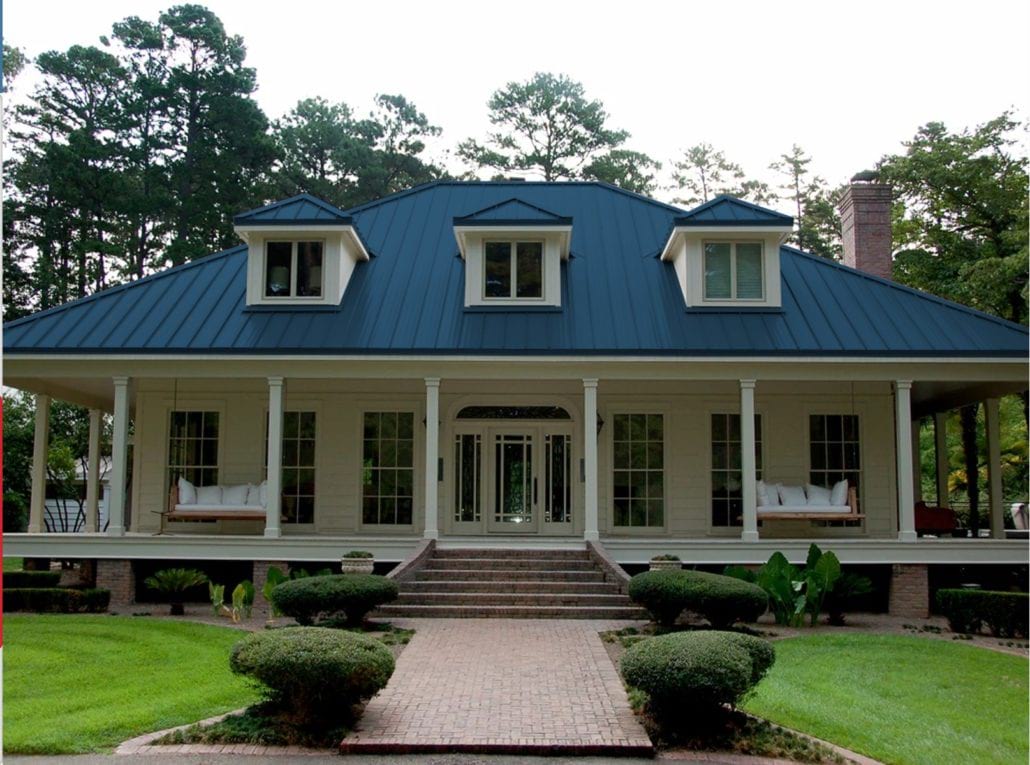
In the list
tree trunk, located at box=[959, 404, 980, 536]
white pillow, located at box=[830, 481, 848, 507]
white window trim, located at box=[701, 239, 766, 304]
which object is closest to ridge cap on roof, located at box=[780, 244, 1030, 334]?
white window trim, located at box=[701, 239, 766, 304]

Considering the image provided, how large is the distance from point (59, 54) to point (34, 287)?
8.75m

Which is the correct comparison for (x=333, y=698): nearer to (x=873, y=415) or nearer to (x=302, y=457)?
(x=302, y=457)

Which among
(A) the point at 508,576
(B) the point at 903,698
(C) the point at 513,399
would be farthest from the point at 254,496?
(B) the point at 903,698

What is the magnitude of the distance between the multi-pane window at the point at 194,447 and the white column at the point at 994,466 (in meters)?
14.7

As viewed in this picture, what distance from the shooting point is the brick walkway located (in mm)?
7516

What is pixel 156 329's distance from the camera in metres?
17.2

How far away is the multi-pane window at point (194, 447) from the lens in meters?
18.8

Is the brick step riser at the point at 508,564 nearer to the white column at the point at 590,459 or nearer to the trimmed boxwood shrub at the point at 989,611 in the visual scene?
the white column at the point at 590,459

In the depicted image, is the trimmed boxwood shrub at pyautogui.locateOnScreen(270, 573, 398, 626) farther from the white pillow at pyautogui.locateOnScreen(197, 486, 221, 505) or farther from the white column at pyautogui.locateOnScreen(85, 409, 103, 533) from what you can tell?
the white column at pyautogui.locateOnScreen(85, 409, 103, 533)

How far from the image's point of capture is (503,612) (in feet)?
45.6

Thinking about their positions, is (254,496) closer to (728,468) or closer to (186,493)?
(186,493)

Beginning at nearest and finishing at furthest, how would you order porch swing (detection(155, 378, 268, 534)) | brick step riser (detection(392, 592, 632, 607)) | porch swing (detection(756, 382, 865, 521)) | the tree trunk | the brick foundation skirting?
brick step riser (detection(392, 592, 632, 607)) → the brick foundation skirting → porch swing (detection(756, 382, 865, 521)) → porch swing (detection(155, 378, 268, 534)) → the tree trunk

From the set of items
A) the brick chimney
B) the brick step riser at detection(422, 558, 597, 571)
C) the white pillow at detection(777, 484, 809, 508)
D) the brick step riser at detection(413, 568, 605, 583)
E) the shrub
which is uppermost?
the brick chimney

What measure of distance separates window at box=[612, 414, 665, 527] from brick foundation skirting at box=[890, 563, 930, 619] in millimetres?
4339
